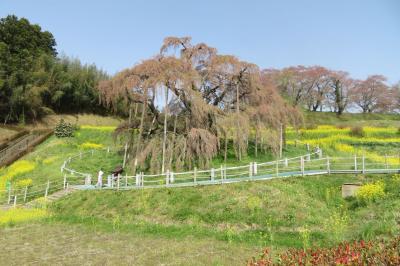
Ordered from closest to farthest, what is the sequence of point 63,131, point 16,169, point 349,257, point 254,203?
point 349,257 → point 254,203 → point 16,169 → point 63,131

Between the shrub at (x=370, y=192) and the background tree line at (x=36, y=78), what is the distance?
1892 inches

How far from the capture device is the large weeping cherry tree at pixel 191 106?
26.3 m

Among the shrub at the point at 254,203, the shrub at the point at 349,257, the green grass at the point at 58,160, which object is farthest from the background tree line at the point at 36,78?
the shrub at the point at 349,257

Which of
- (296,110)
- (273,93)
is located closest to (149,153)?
(273,93)

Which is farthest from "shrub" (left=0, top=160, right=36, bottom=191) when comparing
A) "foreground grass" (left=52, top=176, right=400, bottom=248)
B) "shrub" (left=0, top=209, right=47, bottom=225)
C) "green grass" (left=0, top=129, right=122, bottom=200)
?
"foreground grass" (left=52, top=176, right=400, bottom=248)

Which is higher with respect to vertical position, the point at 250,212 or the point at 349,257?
the point at 349,257

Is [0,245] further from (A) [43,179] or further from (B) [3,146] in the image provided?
(B) [3,146]

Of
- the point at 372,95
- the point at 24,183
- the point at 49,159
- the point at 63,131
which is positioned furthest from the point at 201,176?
the point at 372,95

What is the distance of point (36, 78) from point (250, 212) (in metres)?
50.1

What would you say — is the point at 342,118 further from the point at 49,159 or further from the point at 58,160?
the point at 49,159

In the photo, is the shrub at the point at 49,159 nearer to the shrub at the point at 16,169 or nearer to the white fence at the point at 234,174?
the shrub at the point at 16,169

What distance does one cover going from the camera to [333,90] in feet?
245

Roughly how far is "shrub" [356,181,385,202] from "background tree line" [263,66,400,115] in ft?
166

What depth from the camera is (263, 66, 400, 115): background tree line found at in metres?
70.6
